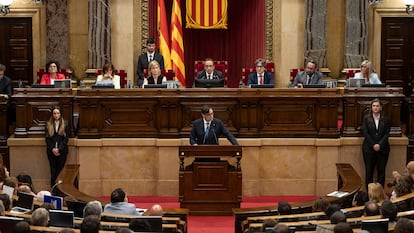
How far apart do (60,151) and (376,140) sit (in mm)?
4956

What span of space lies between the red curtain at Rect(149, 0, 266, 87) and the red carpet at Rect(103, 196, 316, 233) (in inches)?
219

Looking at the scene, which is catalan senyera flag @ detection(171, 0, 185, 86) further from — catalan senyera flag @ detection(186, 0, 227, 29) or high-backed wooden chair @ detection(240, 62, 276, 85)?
catalan senyera flag @ detection(186, 0, 227, 29)

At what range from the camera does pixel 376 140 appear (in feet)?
47.4

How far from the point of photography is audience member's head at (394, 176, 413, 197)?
11430 millimetres

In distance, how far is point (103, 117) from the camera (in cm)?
1479

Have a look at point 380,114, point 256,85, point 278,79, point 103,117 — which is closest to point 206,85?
point 256,85

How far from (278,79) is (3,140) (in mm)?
6357

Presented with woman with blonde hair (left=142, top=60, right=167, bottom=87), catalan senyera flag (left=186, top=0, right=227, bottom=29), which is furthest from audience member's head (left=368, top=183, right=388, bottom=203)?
catalan senyera flag (left=186, top=0, right=227, bottom=29)

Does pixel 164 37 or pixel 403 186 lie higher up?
pixel 164 37

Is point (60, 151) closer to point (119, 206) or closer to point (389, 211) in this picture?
point (119, 206)

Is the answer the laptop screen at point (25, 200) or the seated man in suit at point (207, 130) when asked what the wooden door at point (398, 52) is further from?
the laptop screen at point (25, 200)

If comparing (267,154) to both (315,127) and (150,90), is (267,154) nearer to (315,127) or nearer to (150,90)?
(315,127)

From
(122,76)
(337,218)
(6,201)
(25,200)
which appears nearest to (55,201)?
(25,200)

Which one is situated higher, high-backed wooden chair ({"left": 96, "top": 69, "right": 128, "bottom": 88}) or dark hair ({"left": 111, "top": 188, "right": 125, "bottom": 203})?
high-backed wooden chair ({"left": 96, "top": 69, "right": 128, "bottom": 88})
